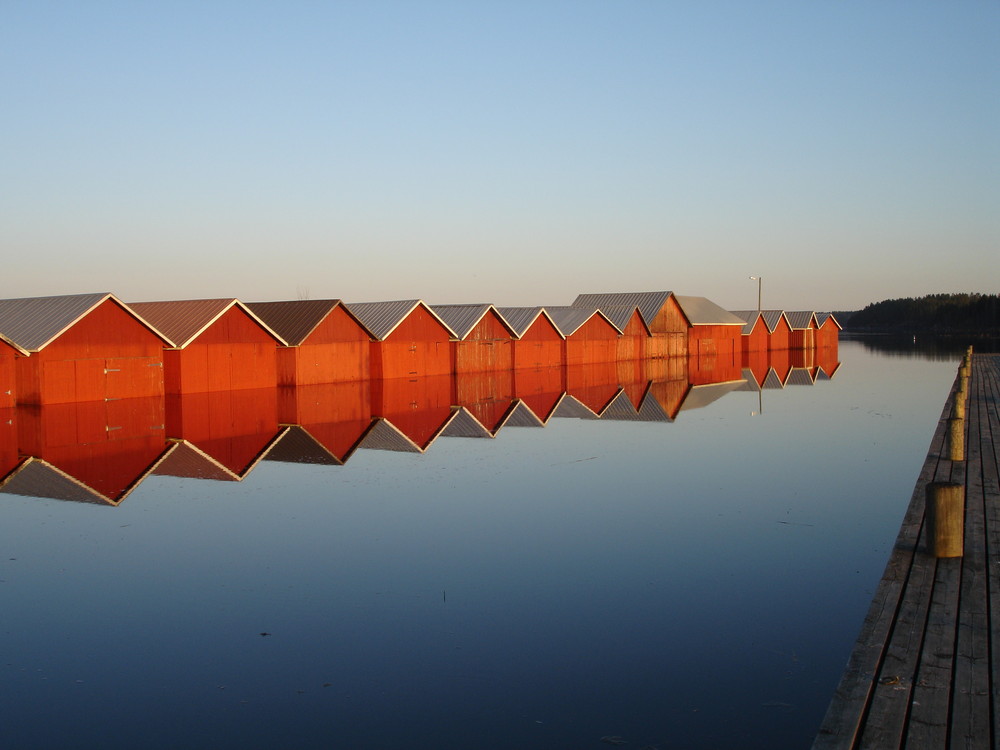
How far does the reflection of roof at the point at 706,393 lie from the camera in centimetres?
3484

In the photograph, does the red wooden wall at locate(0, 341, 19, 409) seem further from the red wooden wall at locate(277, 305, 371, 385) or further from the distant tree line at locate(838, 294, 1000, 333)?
the distant tree line at locate(838, 294, 1000, 333)

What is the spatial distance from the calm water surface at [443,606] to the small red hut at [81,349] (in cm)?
1736

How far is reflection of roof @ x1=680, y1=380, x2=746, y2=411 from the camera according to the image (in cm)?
3484

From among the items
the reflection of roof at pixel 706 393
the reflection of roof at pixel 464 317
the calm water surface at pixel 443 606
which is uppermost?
the reflection of roof at pixel 464 317

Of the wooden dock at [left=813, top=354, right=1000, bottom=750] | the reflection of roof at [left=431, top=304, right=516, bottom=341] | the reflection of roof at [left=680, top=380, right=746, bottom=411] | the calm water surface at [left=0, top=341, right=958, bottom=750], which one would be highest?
the reflection of roof at [left=431, top=304, right=516, bottom=341]

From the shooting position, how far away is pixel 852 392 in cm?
4025

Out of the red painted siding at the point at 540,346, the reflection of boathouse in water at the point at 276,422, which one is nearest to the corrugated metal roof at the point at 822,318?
the red painted siding at the point at 540,346

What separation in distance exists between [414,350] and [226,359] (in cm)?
1108

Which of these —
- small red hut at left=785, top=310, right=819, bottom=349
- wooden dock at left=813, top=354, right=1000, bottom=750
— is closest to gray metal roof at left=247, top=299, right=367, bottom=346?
wooden dock at left=813, top=354, right=1000, bottom=750

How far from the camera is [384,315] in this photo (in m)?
46.8

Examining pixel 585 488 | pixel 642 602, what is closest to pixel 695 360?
pixel 585 488

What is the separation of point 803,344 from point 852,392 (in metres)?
54.9

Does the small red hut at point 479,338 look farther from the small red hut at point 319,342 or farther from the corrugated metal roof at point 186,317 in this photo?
the corrugated metal roof at point 186,317

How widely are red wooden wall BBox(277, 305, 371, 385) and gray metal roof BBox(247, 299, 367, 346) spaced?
265 millimetres
